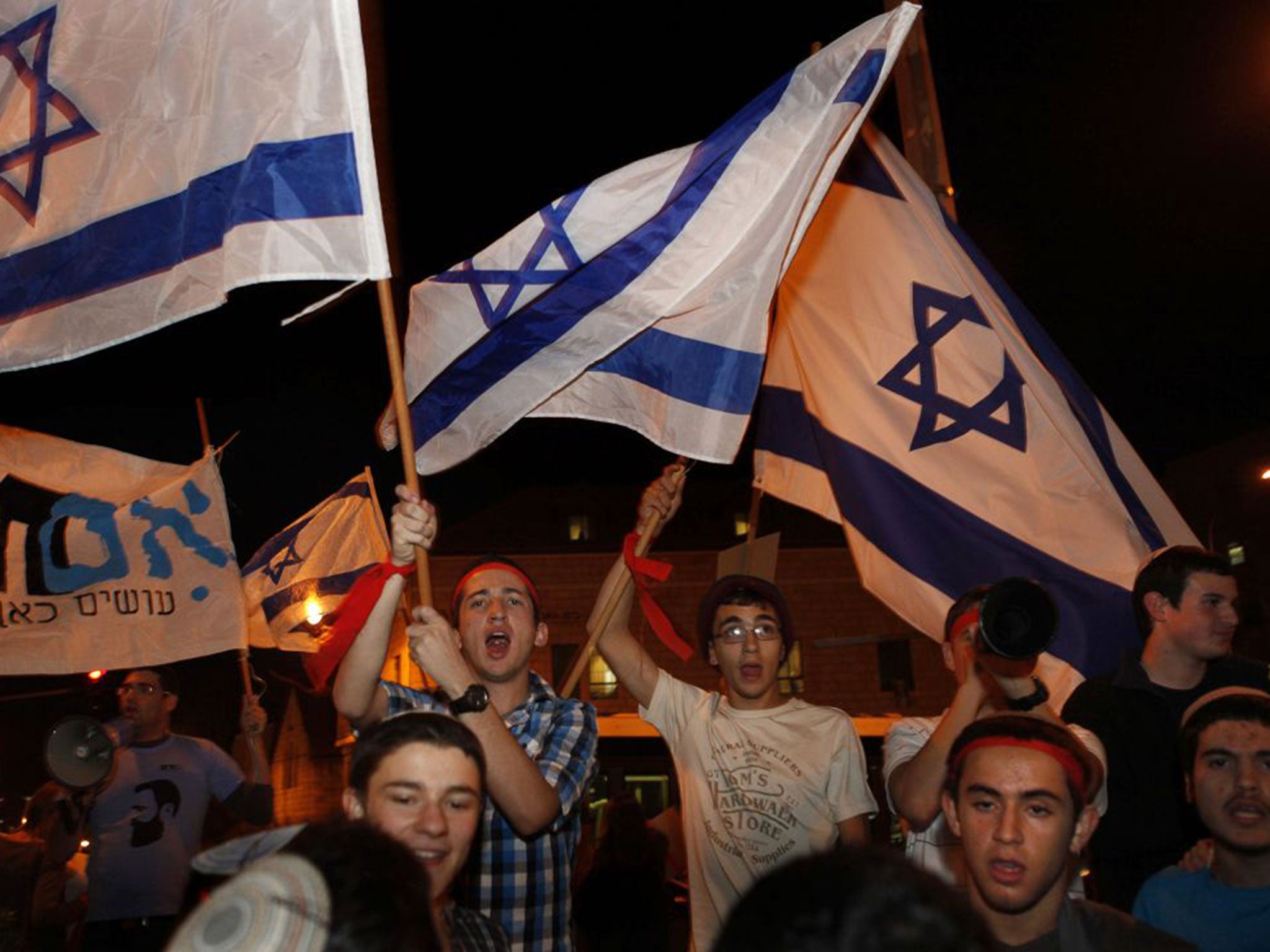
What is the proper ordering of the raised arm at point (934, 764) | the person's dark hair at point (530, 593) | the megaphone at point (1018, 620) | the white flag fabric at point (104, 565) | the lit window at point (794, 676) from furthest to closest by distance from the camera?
the lit window at point (794, 676), the white flag fabric at point (104, 565), the person's dark hair at point (530, 593), the raised arm at point (934, 764), the megaphone at point (1018, 620)

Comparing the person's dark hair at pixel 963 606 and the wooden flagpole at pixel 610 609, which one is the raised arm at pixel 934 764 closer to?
the person's dark hair at pixel 963 606

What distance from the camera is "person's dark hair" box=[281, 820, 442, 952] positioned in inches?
54.7

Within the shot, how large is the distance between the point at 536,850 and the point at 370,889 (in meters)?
2.21

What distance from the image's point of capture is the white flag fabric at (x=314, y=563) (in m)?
10.2

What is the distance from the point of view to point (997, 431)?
207 inches

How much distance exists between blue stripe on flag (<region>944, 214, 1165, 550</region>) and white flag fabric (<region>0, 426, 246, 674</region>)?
5282 mm

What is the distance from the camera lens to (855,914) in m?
1.25

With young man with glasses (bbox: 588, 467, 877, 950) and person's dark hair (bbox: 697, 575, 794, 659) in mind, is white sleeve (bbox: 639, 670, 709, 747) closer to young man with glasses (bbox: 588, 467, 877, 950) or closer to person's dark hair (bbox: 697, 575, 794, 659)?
young man with glasses (bbox: 588, 467, 877, 950)

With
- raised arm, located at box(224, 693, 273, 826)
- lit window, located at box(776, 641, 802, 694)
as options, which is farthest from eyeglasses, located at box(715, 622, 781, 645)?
lit window, located at box(776, 641, 802, 694)

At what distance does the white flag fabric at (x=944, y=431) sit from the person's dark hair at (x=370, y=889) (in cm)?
391

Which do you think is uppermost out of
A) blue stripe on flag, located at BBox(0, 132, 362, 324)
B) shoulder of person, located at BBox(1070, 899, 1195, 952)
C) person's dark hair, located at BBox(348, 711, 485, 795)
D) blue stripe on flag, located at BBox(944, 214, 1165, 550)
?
blue stripe on flag, located at BBox(0, 132, 362, 324)

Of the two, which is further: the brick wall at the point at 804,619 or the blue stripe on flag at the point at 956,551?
the brick wall at the point at 804,619

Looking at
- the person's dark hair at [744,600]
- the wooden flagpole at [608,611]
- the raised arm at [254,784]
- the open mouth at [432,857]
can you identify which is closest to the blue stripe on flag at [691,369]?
the wooden flagpole at [608,611]

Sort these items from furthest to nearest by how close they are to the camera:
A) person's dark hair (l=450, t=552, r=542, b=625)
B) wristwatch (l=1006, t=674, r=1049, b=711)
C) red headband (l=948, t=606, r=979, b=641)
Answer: red headband (l=948, t=606, r=979, b=641) < person's dark hair (l=450, t=552, r=542, b=625) < wristwatch (l=1006, t=674, r=1049, b=711)
